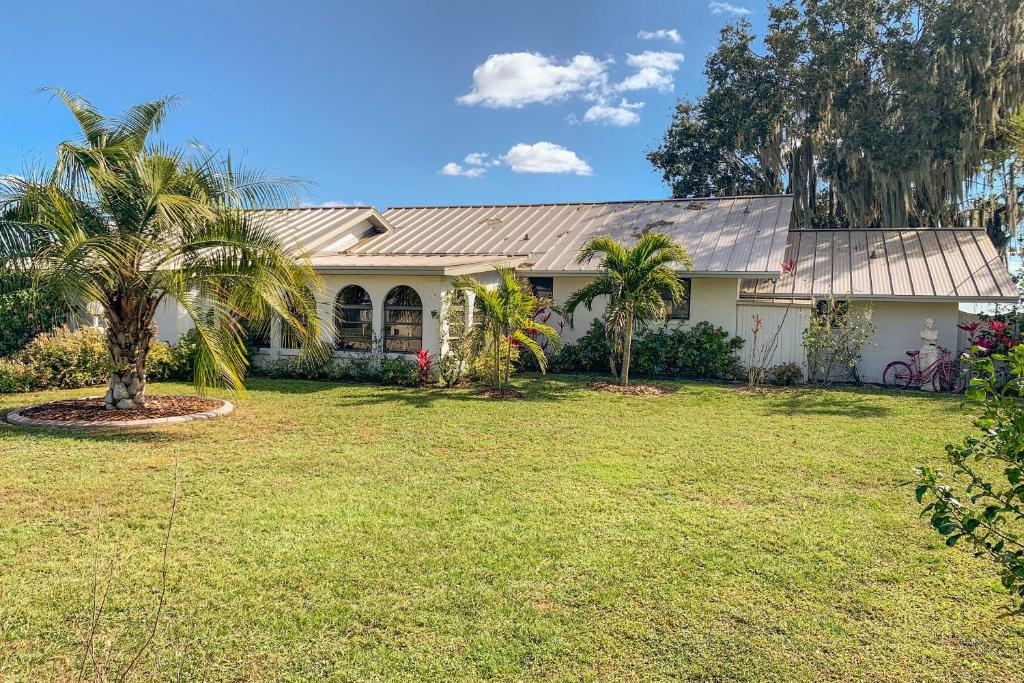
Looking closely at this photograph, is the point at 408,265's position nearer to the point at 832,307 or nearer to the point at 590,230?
the point at 590,230

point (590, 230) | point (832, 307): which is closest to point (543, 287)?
point (590, 230)

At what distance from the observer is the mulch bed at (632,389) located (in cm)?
1184

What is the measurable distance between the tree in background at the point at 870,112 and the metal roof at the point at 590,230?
4.74 metres

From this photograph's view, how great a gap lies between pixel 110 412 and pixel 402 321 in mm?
5686

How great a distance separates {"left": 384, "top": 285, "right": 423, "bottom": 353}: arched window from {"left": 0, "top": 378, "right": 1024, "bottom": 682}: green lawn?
509 centimetres

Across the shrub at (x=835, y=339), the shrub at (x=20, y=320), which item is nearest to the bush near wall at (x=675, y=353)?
the shrub at (x=835, y=339)

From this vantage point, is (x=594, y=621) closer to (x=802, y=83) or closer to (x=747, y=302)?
(x=747, y=302)

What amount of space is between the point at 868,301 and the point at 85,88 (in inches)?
613

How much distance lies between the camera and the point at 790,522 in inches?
201

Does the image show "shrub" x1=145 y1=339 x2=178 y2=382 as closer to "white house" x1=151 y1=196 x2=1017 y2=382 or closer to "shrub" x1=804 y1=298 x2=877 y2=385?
"white house" x1=151 y1=196 x2=1017 y2=382

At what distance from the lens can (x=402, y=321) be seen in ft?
42.7

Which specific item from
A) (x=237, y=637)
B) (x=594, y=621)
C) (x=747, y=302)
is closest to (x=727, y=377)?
(x=747, y=302)

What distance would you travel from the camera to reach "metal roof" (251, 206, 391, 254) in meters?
16.0

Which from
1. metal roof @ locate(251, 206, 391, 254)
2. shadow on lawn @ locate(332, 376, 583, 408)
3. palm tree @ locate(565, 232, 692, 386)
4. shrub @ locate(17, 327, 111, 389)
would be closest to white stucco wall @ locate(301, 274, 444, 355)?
shadow on lawn @ locate(332, 376, 583, 408)
